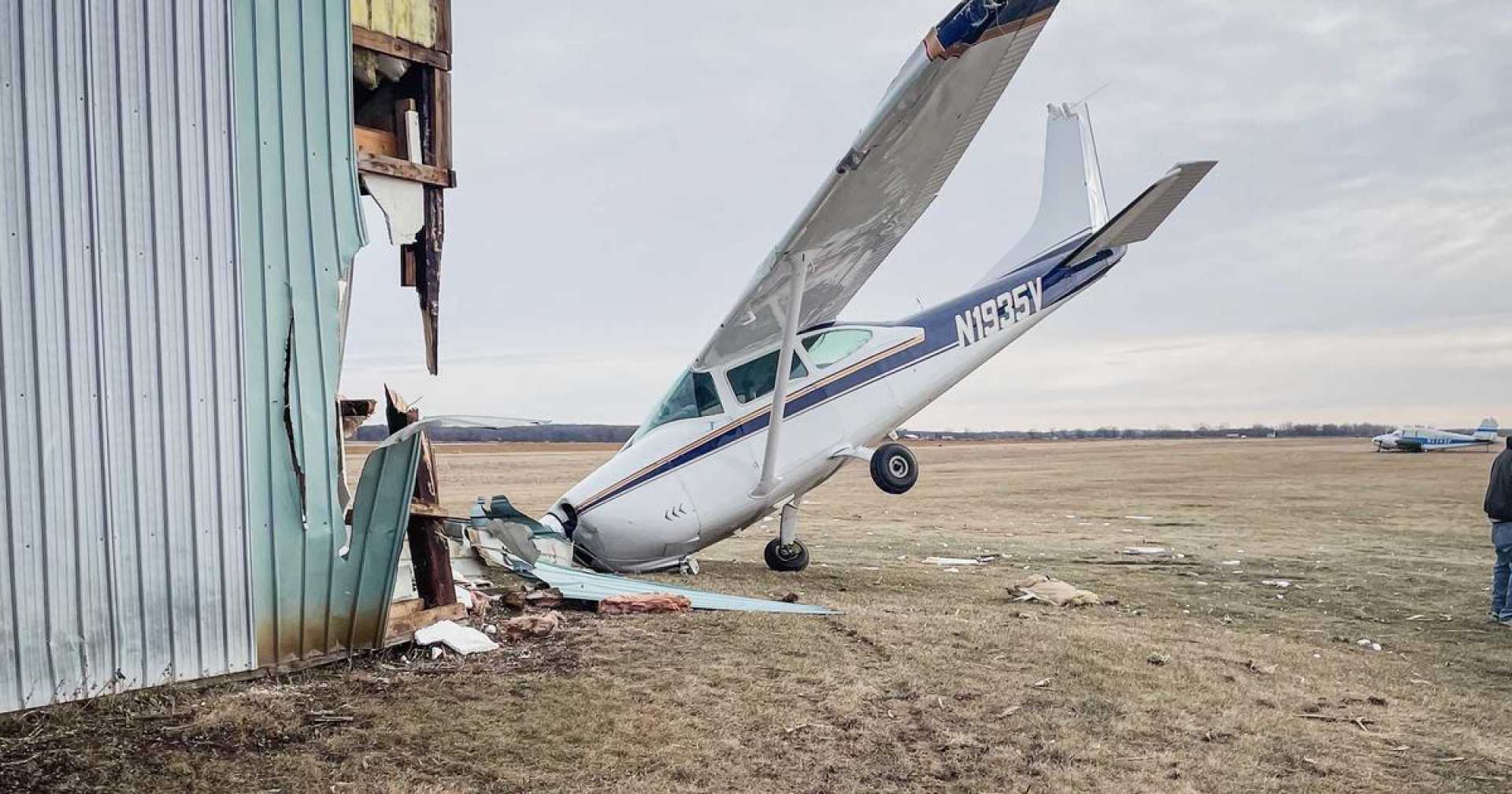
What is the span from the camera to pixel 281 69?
18.9ft

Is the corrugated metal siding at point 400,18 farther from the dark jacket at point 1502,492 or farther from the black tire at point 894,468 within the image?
the dark jacket at point 1502,492

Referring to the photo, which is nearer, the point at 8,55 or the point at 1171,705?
the point at 8,55

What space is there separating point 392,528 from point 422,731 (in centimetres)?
153

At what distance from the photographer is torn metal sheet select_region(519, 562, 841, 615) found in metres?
8.25

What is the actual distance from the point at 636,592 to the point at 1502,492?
7.65 metres

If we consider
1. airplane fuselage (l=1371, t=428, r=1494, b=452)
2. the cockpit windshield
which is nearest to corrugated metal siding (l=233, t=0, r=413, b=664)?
the cockpit windshield

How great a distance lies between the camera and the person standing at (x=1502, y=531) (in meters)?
9.15

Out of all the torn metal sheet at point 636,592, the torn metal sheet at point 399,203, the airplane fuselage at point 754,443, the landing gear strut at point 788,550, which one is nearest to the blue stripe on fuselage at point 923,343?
the airplane fuselage at point 754,443

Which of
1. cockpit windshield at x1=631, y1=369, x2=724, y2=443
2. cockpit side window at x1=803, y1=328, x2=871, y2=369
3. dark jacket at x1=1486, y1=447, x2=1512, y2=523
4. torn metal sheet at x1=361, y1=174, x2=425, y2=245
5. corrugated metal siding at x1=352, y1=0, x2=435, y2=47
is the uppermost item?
corrugated metal siding at x1=352, y1=0, x2=435, y2=47

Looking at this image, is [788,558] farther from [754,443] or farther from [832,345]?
[832,345]

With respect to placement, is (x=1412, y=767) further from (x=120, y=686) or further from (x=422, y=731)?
(x=120, y=686)

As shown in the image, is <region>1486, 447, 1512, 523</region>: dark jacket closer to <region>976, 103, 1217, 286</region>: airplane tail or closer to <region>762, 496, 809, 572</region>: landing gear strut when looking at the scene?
<region>976, 103, 1217, 286</region>: airplane tail

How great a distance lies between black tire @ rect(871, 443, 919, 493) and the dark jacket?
5.08 metres

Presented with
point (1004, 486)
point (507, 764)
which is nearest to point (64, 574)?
point (507, 764)
